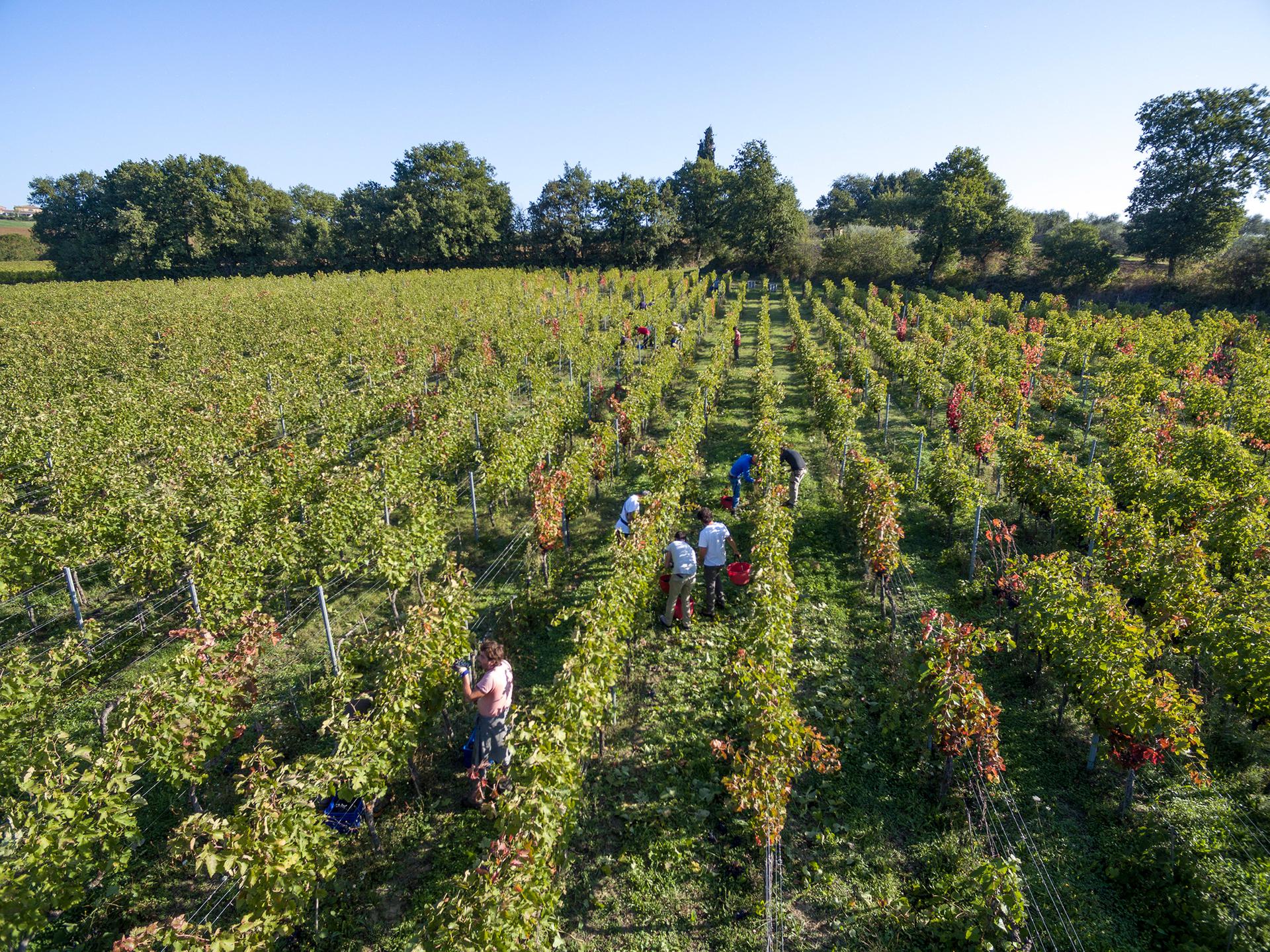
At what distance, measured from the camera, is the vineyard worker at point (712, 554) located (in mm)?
8281

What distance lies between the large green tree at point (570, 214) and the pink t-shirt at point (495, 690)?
189ft

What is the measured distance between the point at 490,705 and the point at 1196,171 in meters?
46.5

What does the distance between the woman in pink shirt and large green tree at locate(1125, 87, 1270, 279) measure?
44780 millimetres

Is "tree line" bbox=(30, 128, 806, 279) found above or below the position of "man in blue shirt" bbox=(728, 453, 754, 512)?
above

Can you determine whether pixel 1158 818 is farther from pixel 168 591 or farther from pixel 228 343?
pixel 228 343

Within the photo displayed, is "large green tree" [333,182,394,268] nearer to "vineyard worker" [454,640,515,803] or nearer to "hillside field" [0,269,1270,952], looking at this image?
"hillside field" [0,269,1270,952]

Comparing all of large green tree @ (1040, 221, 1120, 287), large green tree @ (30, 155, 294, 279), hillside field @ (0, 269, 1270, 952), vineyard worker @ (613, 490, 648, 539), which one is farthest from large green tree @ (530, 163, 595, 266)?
vineyard worker @ (613, 490, 648, 539)

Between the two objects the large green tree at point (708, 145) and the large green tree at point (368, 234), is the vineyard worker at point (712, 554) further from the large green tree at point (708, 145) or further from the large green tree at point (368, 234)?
the large green tree at point (708, 145)

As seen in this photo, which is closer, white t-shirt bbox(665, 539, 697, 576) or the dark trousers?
white t-shirt bbox(665, 539, 697, 576)

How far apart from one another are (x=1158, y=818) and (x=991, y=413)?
935 centimetres

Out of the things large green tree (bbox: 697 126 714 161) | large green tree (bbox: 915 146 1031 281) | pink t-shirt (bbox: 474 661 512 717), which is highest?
large green tree (bbox: 697 126 714 161)

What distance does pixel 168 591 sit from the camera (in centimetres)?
970

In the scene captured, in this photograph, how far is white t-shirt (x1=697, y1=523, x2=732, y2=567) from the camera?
327 inches

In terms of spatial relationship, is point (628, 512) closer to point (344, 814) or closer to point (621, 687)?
point (621, 687)
